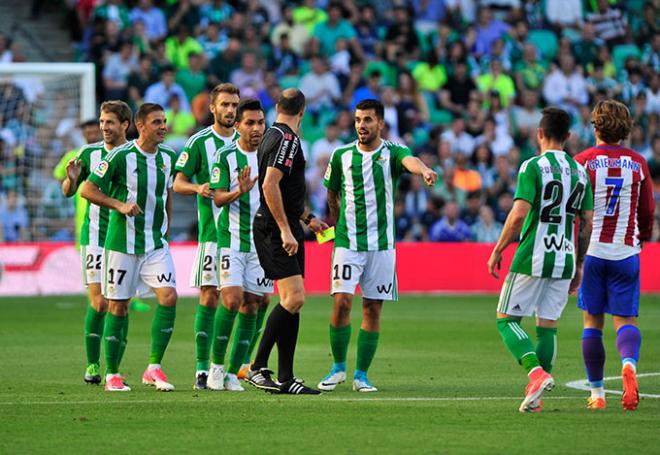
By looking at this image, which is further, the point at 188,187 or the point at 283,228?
the point at 188,187

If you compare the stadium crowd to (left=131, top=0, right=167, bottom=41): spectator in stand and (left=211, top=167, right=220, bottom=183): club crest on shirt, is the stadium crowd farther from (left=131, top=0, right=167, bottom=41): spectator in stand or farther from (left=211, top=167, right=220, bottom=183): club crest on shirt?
(left=211, top=167, right=220, bottom=183): club crest on shirt

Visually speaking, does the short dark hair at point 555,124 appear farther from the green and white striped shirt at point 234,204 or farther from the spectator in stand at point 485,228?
the spectator in stand at point 485,228

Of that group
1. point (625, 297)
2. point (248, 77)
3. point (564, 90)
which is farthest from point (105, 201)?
point (564, 90)

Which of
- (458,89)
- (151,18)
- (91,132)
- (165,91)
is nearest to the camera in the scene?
(91,132)

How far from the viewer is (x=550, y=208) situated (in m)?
8.90

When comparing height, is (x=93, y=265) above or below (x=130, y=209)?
below

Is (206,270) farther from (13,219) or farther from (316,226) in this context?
(13,219)

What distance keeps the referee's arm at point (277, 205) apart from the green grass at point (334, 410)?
3.69 ft

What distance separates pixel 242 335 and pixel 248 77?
14253mm

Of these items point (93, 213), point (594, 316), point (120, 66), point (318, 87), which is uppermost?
point (120, 66)

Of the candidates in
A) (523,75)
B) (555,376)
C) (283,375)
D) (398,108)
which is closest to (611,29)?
(523,75)

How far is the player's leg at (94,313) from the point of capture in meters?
10.8

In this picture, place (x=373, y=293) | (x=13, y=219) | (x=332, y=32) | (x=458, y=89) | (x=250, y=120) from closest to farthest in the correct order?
(x=250, y=120)
(x=373, y=293)
(x=13, y=219)
(x=332, y=32)
(x=458, y=89)

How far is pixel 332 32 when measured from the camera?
26.2 metres
